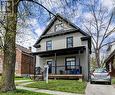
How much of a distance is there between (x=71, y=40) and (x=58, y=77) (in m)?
5.37

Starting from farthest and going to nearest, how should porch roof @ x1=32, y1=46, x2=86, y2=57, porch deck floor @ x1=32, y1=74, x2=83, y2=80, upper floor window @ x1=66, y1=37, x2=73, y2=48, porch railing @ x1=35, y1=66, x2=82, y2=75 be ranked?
upper floor window @ x1=66, y1=37, x2=73, y2=48
porch railing @ x1=35, y1=66, x2=82, y2=75
porch roof @ x1=32, y1=46, x2=86, y2=57
porch deck floor @ x1=32, y1=74, x2=83, y2=80

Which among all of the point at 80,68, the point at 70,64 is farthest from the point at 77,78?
the point at 70,64

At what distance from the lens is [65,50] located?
28.2 metres

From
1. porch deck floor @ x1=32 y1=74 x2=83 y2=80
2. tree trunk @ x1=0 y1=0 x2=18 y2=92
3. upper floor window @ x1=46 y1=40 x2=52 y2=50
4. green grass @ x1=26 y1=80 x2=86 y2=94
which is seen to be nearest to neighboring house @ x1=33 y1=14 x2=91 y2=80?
upper floor window @ x1=46 y1=40 x2=52 y2=50

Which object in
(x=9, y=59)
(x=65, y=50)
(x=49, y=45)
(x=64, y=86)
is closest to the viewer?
(x=9, y=59)

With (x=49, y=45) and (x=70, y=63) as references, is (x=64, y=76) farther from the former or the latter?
(x=49, y=45)

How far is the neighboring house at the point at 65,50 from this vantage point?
93.6 feet

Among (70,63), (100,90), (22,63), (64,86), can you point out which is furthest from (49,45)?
(100,90)

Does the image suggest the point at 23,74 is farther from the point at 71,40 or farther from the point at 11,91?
the point at 11,91

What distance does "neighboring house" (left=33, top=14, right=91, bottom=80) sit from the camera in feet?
93.6

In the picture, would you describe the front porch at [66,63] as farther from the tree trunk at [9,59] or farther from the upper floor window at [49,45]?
the tree trunk at [9,59]

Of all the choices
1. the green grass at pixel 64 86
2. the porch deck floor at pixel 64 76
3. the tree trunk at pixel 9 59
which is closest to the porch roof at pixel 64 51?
the porch deck floor at pixel 64 76

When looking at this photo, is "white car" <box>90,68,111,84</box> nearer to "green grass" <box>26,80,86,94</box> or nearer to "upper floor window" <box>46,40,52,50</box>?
"green grass" <box>26,80,86,94</box>

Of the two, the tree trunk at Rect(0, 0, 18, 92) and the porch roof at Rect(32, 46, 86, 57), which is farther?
the porch roof at Rect(32, 46, 86, 57)
